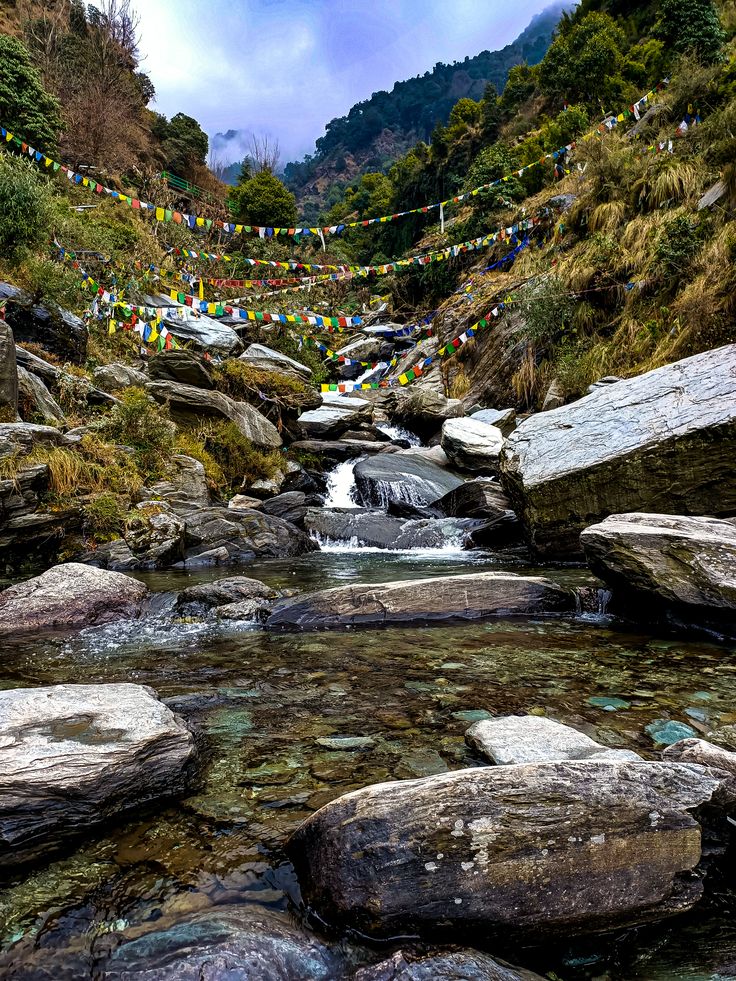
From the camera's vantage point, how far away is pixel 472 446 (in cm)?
1216

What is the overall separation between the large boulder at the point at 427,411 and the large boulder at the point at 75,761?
13.7 m

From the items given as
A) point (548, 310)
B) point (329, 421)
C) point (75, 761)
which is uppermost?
point (548, 310)

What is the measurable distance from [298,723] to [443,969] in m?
1.68

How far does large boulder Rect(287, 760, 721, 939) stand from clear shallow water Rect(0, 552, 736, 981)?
0.12 meters

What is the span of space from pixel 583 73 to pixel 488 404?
1684 cm

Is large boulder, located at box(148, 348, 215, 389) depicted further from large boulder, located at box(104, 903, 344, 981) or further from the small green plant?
large boulder, located at box(104, 903, 344, 981)

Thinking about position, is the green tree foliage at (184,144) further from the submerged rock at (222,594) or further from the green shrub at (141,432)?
the submerged rock at (222,594)

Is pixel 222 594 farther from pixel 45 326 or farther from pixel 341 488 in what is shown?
pixel 45 326

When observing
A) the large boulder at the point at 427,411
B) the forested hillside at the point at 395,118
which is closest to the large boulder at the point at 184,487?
the large boulder at the point at 427,411

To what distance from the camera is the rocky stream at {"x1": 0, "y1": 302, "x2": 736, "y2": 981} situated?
1628mm

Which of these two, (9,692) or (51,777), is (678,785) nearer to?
(51,777)

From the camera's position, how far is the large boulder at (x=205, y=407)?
11.4 metres

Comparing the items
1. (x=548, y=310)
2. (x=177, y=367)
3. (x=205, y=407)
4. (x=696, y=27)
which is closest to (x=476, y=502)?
(x=205, y=407)

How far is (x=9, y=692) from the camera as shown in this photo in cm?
269
